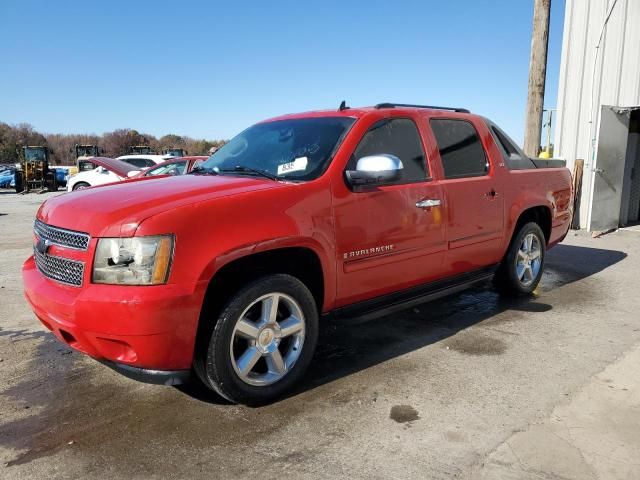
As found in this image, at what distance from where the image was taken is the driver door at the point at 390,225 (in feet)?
11.4

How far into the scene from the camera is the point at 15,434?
2.88m

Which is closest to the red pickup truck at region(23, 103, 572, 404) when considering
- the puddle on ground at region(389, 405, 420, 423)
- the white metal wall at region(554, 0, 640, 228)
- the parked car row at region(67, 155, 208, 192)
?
the puddle on ground at region(389, 405, 420, 423)

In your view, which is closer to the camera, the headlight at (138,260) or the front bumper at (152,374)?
the headlight at (138,260)

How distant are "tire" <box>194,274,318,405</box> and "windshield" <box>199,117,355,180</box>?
2.65 ft

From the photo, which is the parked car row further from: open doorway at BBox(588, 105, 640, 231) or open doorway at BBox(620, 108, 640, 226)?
open doorway at BBox(620, 108, 640, 226)

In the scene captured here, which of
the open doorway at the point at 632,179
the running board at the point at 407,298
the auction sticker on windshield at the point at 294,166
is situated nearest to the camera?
the auction sticker on windshield at the point at 294,166

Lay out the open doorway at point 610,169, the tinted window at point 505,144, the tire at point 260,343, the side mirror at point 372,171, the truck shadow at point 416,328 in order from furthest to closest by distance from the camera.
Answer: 1. the open doorway at point 610,169
2. the tinted window at point 505,144
3. the truck shadow at point 416,328
4. the side mirror at point 372,171
5. the tire at point 260,343

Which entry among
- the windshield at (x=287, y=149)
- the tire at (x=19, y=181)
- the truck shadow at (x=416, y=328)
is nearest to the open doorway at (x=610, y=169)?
the truck shadow at (x=416, y=328)

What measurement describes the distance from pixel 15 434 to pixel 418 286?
9.31 feet

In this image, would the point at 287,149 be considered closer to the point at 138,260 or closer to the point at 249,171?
the point at 249,171

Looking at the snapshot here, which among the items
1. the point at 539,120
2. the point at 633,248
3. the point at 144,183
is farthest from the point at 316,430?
the point at 539,120

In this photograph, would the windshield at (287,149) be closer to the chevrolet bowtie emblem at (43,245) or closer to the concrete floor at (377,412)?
the concrete floor at (377,412)

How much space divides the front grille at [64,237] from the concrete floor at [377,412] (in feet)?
3.34

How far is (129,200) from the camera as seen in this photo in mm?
2961
